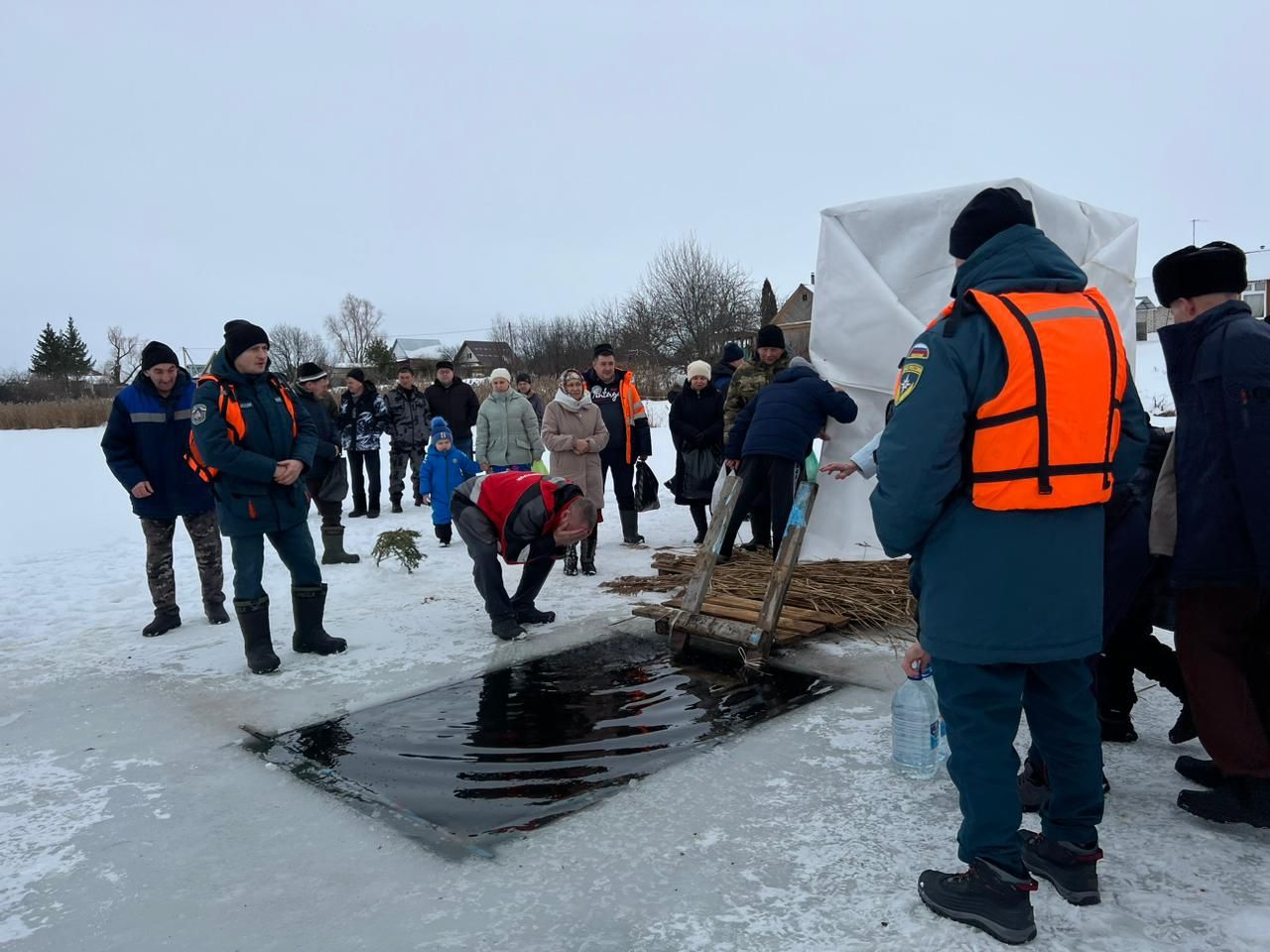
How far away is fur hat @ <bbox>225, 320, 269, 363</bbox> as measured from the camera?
4652mm

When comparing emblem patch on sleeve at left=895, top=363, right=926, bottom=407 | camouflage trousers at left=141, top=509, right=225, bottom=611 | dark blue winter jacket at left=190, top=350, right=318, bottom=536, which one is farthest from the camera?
camouflage trousers at left=141, top=509, right=225, bottom=611

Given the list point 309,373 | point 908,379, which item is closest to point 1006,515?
point 908,379

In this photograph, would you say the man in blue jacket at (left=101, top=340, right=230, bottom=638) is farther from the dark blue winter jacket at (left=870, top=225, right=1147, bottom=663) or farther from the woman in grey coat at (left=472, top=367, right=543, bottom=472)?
the dark blue winter jacket at (left=870, top=225, right=1147, bottom=663)

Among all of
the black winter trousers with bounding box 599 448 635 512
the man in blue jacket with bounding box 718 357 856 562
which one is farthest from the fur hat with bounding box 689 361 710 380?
the man in blue jacket with bounding box 718 357 856 562

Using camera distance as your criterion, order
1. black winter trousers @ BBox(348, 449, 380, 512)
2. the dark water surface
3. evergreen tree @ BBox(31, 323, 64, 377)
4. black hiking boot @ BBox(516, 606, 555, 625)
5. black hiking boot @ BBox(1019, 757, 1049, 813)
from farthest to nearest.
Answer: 1. evergreen tree @ BBox(31, 323, 64, 377)
2. black winter trousers @ BBox(348, 449, 380, 512)
3. black hiking boot @ BBox(516, 606, 555, 625)
4. the dark water surface
5. black hiking boot @ BBox(1019, 757, 1049, 813)

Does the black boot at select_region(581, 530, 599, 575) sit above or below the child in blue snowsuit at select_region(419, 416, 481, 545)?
below

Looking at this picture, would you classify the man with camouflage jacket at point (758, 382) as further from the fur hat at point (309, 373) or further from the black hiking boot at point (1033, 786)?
the black hiking boot at point (1033, 786)

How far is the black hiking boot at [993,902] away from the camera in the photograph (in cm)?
216

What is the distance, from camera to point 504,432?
27.2ft

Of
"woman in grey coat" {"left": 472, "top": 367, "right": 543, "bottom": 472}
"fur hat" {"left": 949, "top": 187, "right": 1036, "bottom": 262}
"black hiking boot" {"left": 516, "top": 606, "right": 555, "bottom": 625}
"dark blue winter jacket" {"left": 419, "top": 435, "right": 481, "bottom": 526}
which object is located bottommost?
"black hiking boot" {"left": 516, "top": 606, "right": 555, "bottom": 625}

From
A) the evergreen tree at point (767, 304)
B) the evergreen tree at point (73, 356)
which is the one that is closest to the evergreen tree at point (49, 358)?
the evergreen tree at point (73, 356)

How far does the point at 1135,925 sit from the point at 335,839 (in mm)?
2357

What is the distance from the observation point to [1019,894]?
85.9 inches

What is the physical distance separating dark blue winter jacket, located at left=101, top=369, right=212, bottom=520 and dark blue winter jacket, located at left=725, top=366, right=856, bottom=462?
384 centimetres
